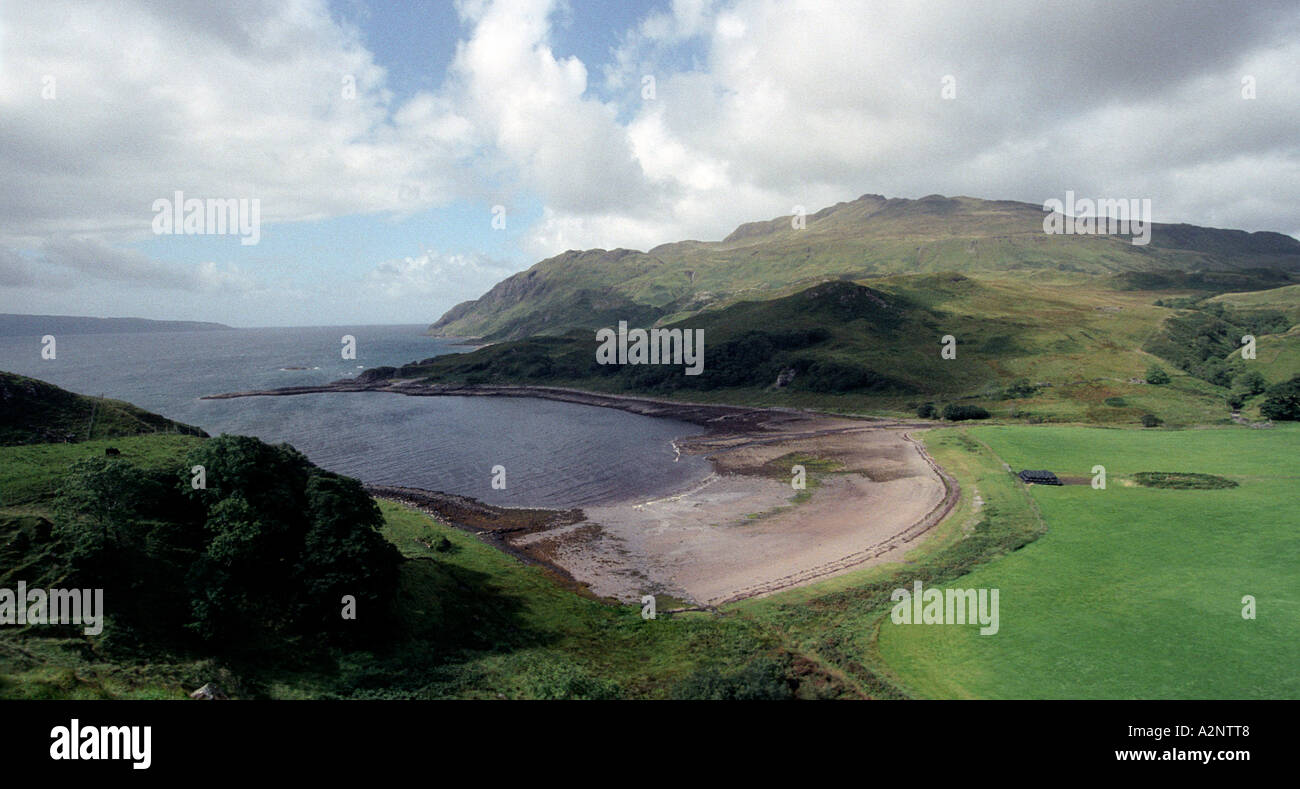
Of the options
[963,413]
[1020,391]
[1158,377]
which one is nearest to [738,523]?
[963,413]

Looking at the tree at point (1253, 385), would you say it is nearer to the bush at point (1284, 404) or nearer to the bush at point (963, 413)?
the bush at point (1284, 404)

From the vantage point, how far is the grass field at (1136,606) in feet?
97.1

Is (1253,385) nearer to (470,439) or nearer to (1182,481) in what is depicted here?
(1182,481)

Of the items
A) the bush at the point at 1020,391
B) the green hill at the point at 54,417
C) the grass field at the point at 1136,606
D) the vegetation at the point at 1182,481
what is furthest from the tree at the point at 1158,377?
the green hill at the point at 54,417

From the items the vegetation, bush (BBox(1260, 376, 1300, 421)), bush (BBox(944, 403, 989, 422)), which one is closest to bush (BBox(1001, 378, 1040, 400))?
bush (BBox(944, 403, 989, 422))

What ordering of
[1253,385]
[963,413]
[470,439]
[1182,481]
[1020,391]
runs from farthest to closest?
[1020,391] < [963,413] < [470,439] < [1253,385] < [1182,481]

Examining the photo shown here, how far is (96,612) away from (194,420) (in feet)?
451

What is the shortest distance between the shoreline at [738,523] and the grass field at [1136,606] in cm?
1137

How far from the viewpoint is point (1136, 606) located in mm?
37031

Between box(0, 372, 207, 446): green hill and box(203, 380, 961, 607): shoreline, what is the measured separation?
89.6ft

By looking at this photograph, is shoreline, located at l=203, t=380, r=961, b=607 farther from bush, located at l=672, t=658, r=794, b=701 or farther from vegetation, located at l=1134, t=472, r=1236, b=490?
vegetation, located at l=1134, t=472, r=1236, b=490

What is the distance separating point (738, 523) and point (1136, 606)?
112ft

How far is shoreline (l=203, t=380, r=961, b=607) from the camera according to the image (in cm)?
4984

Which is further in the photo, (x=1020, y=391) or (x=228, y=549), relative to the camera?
(x=1020, y=391)
